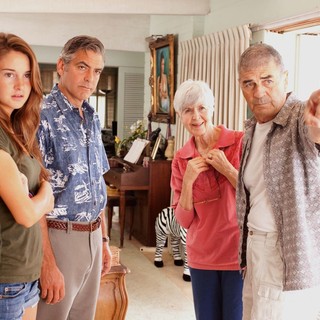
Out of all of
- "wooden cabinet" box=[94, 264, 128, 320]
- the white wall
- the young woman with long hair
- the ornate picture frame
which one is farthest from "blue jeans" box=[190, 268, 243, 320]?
the ornate picture frame

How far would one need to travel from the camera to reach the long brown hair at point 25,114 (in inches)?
74.3

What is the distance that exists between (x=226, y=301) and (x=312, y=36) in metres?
2.84

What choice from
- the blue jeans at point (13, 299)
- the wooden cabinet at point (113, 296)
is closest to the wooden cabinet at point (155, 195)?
the wooden cabinet at point (113, 296)

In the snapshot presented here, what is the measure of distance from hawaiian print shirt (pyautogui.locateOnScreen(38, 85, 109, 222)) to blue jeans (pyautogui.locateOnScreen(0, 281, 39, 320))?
442mm

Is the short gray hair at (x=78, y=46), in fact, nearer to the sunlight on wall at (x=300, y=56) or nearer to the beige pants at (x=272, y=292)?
the beige pants at (x=272, y=292)

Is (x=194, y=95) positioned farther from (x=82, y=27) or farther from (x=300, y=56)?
(x=82, y=27)

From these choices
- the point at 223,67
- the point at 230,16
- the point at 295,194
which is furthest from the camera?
the point at 230,16

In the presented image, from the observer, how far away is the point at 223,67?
516 cm

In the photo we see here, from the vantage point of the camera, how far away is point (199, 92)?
8.49 ft

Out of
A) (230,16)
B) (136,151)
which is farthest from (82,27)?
(230,16)

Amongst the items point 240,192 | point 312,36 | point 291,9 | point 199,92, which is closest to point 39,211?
point 240,192

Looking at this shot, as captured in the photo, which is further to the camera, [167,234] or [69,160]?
[167,234]

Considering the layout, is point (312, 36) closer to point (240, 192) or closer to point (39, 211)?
point (240, 192)

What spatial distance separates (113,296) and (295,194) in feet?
5.72
